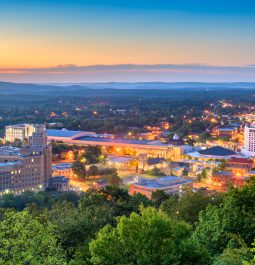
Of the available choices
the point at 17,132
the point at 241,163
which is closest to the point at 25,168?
the point at 241,163

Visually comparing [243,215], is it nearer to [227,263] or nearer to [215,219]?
[215,219]

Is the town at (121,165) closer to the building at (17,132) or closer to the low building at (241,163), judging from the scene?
the low building at (241,163)

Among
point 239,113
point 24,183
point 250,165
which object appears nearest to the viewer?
point 24,183

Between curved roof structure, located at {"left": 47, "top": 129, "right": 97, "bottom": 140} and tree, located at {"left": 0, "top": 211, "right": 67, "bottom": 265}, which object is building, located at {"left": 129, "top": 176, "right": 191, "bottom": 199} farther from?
curved roof structure, located at {"left": 47, "top": 129, "right": 97, "bottom": 140}

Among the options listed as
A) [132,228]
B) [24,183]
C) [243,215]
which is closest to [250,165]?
[24,183]

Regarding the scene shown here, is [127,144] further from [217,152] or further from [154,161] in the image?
[217,152]

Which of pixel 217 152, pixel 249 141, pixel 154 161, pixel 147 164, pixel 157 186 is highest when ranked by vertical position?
pixel 249 141
